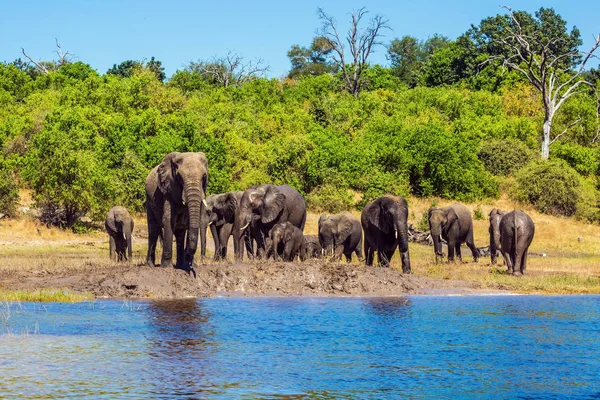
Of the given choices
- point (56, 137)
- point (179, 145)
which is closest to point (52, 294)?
point (56, 137)

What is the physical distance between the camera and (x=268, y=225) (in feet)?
87.4

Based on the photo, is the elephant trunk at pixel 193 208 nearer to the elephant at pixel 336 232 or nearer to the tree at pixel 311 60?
the elephant at pixel 336 232

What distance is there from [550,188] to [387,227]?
2823 centimetres

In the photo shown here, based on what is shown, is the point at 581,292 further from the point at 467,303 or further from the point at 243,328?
the point at 243,328

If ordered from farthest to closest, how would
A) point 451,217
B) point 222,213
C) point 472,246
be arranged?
point 472,246
point 451,217
point 222,213

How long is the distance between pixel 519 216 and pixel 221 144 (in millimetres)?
25166

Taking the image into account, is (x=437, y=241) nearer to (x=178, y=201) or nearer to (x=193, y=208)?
(x=178, y=201)

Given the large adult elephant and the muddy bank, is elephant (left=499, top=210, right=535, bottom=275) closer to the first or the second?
the muddy bank

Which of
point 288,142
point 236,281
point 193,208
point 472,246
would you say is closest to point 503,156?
point 288,142

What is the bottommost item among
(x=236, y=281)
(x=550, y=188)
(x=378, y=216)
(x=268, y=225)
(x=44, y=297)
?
(x=44, y=297)

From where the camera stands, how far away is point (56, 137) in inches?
1630

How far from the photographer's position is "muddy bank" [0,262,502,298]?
68.3 ft

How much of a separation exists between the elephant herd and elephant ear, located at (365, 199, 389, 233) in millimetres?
27

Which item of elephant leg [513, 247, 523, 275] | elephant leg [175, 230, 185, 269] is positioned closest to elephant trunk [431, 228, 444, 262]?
elephant leg [513, 247, 523, 275]
